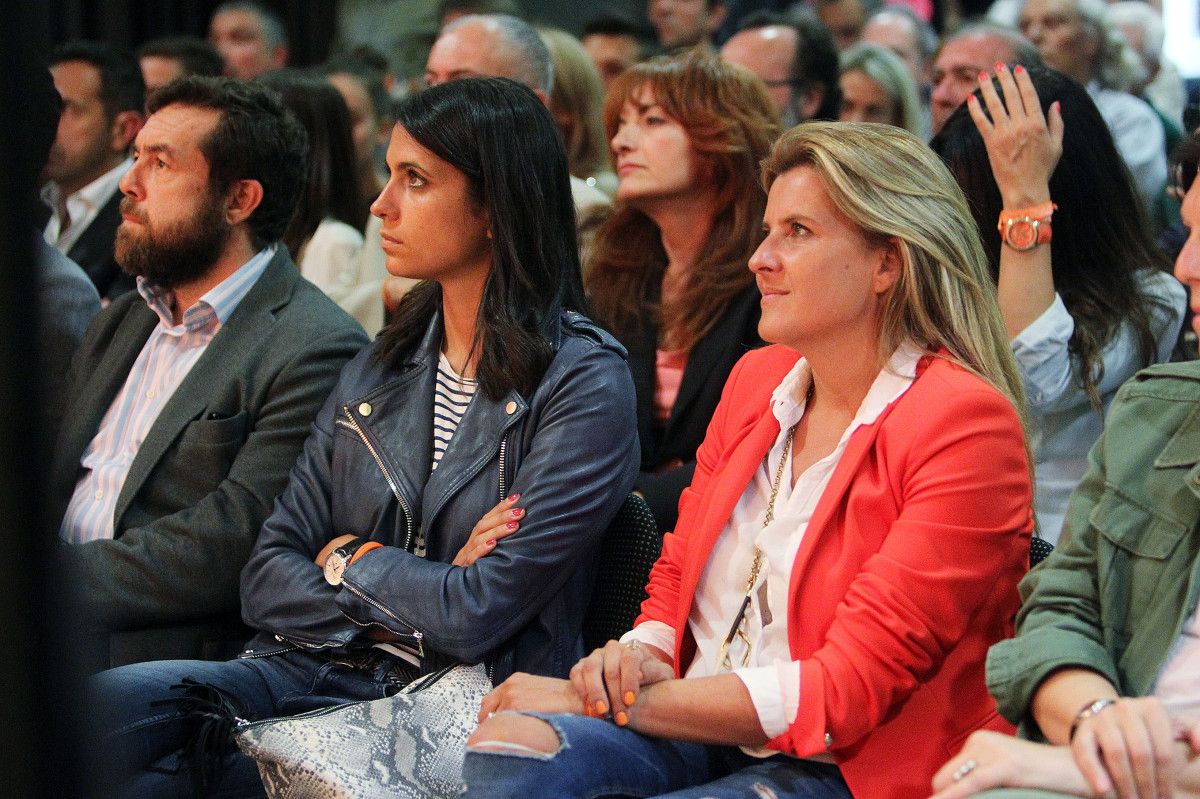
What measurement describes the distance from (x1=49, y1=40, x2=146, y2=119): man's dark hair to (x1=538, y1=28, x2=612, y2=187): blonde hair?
1.42 metres

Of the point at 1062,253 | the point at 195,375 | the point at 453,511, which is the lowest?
the point at 453,511

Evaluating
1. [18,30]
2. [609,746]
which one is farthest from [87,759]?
[609,746]

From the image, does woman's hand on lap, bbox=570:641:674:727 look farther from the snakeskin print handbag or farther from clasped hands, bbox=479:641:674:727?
the snakeskin print handbag

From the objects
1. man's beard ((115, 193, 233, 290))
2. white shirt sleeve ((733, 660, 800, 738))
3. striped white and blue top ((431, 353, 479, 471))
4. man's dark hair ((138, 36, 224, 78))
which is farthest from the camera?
man's dark hair ((138, 36, 224, 78))

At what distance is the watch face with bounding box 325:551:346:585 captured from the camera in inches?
89.6

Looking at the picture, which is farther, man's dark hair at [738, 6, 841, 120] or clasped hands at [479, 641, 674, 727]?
man's dark hair at [738, 6, 841, 120]

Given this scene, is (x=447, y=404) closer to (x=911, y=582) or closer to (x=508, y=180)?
(x=508, y=180)

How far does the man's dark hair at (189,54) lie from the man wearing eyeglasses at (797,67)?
6.70 feet

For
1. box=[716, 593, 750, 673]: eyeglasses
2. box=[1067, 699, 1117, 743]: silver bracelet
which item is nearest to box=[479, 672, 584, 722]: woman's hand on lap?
box=[716, 593, 750, 673]: eyeglasses

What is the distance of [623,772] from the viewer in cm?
176

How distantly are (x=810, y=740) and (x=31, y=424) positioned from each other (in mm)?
1349

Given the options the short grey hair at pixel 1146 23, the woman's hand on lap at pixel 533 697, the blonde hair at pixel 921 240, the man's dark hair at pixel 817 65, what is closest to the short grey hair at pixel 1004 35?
the man's dark hair at pixel 817 65

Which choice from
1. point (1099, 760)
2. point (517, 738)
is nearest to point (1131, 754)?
point (1099, 760)

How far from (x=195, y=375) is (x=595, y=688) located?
1.24 metres
